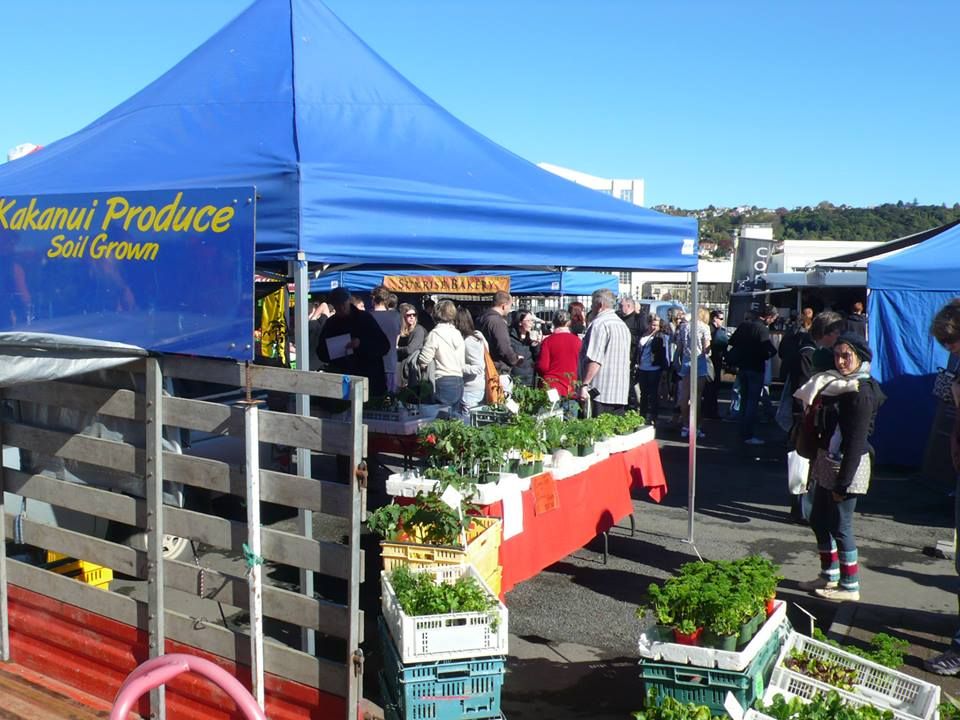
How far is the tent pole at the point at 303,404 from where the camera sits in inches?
149

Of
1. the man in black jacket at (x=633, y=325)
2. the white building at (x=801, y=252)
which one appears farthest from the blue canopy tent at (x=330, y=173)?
the white building at (x=801, y=252)

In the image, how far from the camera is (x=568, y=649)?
17.2 ft

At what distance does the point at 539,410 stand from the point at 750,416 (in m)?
5.61

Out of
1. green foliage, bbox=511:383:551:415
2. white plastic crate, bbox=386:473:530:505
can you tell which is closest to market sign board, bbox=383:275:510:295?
green foliage, bbox=511:383:551:415

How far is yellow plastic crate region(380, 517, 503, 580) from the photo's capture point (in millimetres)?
4320

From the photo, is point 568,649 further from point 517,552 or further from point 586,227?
point 586,227

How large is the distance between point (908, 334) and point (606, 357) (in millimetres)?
3842

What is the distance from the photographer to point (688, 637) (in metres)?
3.57

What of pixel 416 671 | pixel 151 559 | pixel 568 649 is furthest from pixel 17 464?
pixel 568 649

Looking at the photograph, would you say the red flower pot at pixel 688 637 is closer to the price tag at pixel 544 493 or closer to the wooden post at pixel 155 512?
the price tag at pixel 544 493

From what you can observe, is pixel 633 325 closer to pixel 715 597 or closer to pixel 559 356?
pixel 559 356

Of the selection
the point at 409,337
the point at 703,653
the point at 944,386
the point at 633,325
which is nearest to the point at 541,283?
the point at 633,325

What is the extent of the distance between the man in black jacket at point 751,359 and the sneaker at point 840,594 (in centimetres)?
576

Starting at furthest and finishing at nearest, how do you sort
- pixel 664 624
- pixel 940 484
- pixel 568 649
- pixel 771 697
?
1. pixel 940 484
2. pixel 568 649
3. pixel 664 624
4. pixel 771 697
